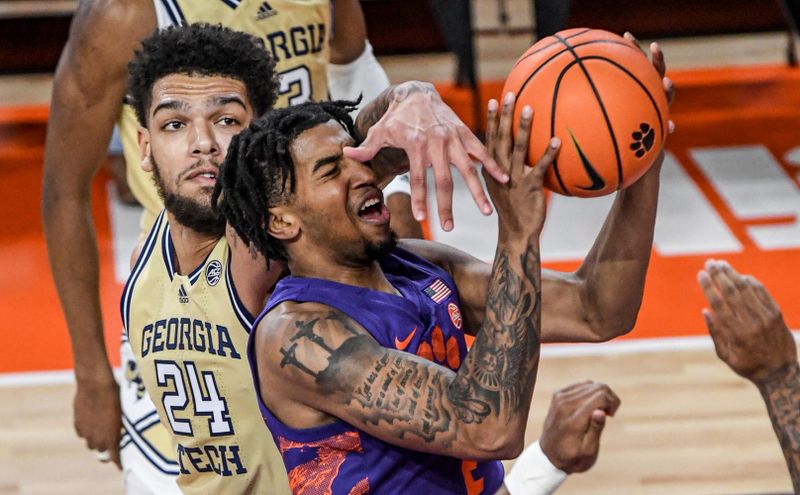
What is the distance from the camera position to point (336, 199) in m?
2.63

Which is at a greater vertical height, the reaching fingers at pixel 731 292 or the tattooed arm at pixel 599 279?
the reaching fingers at pixel 731 292

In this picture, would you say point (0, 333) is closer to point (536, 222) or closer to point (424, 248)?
point (424, 248)

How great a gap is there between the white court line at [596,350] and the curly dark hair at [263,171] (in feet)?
10.2

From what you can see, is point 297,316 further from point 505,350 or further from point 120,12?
point 120,12

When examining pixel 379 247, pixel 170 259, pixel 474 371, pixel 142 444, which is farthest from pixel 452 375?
pixel 142 444

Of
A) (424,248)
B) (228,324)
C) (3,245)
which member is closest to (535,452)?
(424,248)

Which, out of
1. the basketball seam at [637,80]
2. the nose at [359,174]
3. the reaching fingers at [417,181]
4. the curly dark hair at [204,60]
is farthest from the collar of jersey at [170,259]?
the basketball seam at [637,80]

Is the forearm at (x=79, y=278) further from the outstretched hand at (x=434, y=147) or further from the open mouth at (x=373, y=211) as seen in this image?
the outstretched hand at (x=434, y=147)

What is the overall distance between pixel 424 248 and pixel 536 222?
0.66 metres

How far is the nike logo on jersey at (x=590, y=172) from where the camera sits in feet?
8.10

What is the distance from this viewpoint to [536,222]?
2.44 m

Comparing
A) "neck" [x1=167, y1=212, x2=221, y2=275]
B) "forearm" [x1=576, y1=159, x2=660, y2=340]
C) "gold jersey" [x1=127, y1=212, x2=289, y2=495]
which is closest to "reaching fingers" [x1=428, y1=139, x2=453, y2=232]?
"forearm" [x1=576, y1=159, x2=660, y2=340]

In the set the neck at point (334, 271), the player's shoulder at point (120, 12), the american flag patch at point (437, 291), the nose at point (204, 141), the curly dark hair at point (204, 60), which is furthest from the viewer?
the player's shoulder at point (120, 12)

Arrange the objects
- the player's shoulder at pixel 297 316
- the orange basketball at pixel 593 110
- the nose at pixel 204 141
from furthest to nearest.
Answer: the nose at pixel 204 141, the player's shoulder at pixel 297 316, the orange basketball at pixel 593 110
